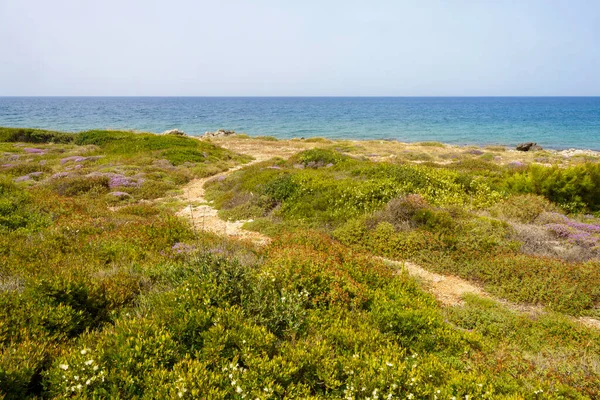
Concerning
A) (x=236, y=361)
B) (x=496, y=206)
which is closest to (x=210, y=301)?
(x=236, y=361)

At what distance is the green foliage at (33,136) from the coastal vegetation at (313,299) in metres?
28.6

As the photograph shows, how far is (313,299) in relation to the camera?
20.0 feet

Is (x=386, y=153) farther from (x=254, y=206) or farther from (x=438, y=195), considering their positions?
(x=254, y=206)

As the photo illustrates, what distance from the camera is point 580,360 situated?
5395 mm

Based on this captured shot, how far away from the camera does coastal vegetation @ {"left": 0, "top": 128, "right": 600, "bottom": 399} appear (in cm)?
397

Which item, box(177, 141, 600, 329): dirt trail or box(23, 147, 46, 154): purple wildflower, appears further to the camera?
box(23, 147, 46, 154): purple wildflower

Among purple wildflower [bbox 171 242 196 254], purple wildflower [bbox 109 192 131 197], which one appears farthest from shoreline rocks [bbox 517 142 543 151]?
purple wildflower [bbox 171 242 196 254]

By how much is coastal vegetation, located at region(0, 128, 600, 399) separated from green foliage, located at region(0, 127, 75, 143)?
2856 cm

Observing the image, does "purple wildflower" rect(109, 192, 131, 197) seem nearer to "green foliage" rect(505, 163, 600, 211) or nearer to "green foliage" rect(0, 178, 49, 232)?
"green foliage" rect(0, 178, 49, 232)

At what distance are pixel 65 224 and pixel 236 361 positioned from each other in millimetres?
7653

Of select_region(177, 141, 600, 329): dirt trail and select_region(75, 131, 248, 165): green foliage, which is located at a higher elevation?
select_region(75, 131, 248, 165): green foliage

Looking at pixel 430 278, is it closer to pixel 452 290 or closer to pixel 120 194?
pixel 452 290

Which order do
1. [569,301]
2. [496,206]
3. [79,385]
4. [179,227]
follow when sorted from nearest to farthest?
1. [79,385]
2. [569,301]
3. [179,227]
4. [496,206]

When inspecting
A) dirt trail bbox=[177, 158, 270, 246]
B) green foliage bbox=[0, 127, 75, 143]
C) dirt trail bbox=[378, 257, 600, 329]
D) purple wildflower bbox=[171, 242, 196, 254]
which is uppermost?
green foliage bbox=[0, 127, 75, 143]
